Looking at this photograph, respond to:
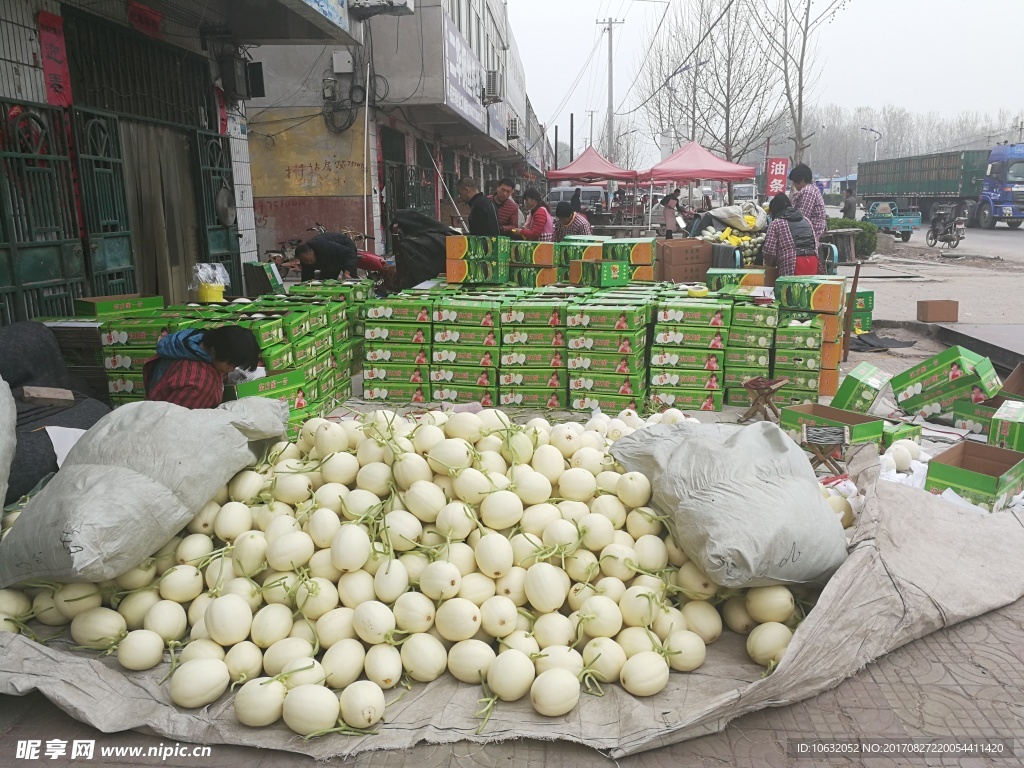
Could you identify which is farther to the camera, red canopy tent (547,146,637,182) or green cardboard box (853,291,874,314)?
red canopy tent (547,146,637,182)

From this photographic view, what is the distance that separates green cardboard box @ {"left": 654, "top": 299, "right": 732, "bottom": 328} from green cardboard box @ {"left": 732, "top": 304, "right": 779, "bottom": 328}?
0.09 metres

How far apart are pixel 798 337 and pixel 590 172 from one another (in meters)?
15.8

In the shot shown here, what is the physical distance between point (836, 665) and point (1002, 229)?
1444 inches

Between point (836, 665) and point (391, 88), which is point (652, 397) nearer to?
point (836, 665)

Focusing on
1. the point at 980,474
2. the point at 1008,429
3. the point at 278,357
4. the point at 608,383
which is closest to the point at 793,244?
the point at 608,383

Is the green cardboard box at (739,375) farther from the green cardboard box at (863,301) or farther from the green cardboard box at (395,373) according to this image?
the green cardboard box at (863,301)

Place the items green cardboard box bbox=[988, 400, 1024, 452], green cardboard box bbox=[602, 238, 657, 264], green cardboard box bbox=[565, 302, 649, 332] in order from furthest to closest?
green cardboard box bbox=[602, 238, 657, 264], green cardboard box bbox=[565, 302, 649, 332], green cardboard box bbox=[988, 400, 1024, 452]

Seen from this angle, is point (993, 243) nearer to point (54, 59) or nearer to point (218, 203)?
point (218, 203)

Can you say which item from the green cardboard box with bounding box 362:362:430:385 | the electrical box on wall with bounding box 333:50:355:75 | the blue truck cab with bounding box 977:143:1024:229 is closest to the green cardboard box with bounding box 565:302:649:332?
the green cardboard box with bounding box 362:362:430:385

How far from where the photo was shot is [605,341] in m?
6.33

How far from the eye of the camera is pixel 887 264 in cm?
2109

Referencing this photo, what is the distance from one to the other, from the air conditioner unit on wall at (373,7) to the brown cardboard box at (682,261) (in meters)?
4.71

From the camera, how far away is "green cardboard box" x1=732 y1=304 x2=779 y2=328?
6.44 meters

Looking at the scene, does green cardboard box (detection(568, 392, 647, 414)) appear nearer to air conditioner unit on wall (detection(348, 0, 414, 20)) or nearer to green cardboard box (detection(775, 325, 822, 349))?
green cardboard box (detection(775, 325, 822, 349))
